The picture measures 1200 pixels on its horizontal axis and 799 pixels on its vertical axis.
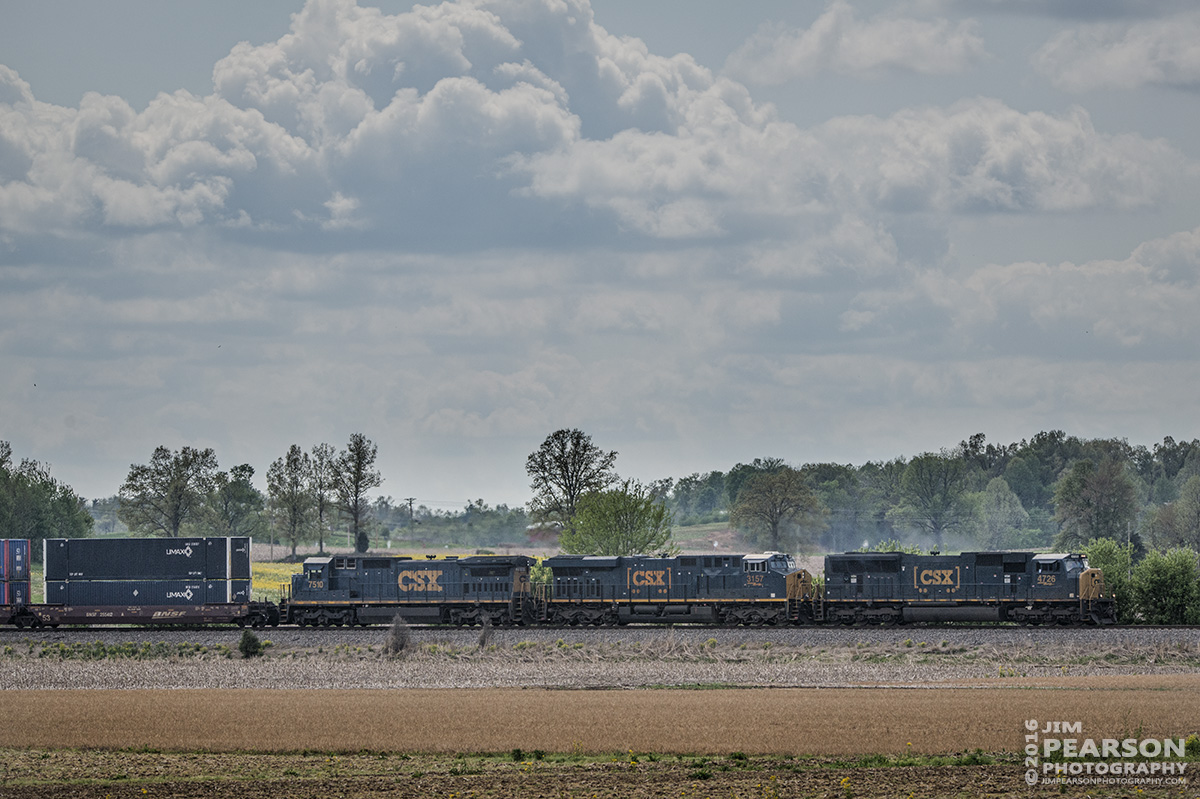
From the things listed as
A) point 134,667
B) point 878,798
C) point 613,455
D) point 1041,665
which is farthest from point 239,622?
point 613,455

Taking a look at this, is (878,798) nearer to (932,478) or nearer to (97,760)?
(97,760)

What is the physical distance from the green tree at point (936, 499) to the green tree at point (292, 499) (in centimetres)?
8817

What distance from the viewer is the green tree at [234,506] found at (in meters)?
120

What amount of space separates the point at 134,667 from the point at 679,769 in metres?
27.5

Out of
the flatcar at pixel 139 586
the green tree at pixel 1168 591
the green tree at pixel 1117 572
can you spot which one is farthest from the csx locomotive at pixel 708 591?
the flatcar at pixel 139 586

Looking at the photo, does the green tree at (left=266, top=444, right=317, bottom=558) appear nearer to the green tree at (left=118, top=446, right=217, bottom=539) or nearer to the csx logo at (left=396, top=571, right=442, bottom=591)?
the green tree at (left=118, top=446, right=217, bottom=539)

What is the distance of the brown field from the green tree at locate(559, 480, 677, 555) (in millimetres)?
48261

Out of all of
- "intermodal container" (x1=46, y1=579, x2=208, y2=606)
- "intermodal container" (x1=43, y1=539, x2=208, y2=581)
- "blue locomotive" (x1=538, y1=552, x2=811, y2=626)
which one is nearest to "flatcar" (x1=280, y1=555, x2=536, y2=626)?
"blue locomotive" (x1=538, y1=552, x2=811, y2=626)

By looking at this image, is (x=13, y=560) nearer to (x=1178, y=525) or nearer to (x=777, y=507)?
(x=777, y=507)

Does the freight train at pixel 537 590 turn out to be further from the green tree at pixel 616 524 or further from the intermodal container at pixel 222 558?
the green tree at pixel 616 524

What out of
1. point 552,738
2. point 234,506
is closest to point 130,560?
point 552,738

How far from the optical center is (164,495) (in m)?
116

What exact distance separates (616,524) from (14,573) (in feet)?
143

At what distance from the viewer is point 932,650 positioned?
49.1m
